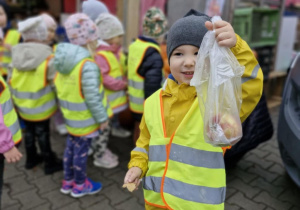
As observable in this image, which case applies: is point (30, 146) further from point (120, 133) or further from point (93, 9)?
point (93, 9)

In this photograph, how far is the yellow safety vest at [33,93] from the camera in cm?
314

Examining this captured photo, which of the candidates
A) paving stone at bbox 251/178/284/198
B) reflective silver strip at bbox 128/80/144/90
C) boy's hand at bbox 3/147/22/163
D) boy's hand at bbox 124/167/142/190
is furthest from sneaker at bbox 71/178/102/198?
paving stone at bbox 251/178/284/198

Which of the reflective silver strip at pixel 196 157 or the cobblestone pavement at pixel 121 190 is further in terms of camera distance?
the cobblestone pavement at pixel 121 190

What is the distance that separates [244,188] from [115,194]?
4.29 feet

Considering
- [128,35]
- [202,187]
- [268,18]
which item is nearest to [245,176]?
[202,187]

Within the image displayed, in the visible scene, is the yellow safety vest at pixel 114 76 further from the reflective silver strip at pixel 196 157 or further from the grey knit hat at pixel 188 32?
the reflective silver strip at pixel 196 157

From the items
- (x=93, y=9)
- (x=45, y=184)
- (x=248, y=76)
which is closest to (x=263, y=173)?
(x=248, y=76)

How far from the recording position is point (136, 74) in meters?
3.29

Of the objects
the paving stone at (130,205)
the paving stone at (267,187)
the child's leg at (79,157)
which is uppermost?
the child's leg at (79,157)

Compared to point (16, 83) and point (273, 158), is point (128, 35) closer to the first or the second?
point (16, 83)

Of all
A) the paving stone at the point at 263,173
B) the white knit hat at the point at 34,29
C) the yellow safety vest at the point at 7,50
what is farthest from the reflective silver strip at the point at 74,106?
the yellow safety vest at the point at 7,50

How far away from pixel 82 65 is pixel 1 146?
1033mm

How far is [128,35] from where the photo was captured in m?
5.14

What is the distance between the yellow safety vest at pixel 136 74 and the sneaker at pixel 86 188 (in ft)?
3.03
